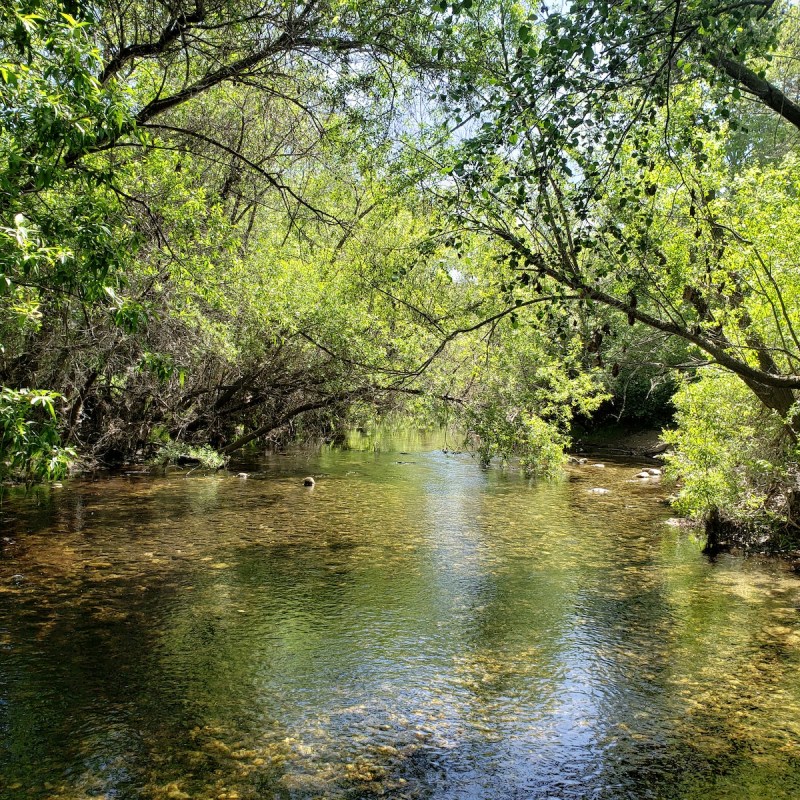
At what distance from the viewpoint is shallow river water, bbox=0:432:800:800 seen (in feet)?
16.0

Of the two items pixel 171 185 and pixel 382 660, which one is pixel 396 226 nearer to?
pixel 171 185

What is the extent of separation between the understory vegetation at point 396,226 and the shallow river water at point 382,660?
1896 mm

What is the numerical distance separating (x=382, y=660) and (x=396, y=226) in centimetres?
1469

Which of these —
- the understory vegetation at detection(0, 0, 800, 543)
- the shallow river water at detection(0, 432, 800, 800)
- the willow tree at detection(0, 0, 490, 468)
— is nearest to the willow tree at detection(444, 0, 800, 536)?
the understory vegetation at detection(0, 0, 800, 543)

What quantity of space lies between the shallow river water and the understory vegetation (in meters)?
1.90

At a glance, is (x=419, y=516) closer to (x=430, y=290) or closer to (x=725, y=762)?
(x=430, y=290)

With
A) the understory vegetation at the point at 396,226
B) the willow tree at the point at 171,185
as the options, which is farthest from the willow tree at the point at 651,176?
the willow tree at the point at 171,185

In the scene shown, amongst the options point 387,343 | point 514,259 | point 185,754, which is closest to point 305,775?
point 185,754

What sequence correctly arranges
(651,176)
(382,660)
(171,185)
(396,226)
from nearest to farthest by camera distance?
(382,660) → (651,176) → (171,185) → (396,226)

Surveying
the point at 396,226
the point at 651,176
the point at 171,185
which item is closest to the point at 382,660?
the point at 651,176

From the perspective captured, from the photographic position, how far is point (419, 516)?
13438mm

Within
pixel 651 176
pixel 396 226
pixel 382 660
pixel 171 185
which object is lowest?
pixel 382 660

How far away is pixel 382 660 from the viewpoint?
677 cm

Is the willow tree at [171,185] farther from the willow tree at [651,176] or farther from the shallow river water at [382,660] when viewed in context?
the shallow river water at [382,660]
